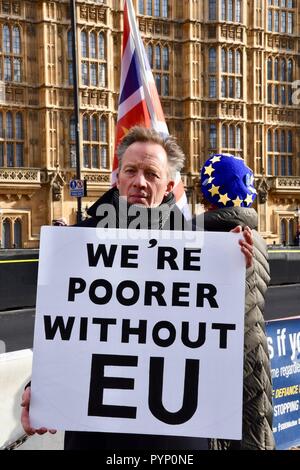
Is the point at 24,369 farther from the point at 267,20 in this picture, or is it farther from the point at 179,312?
the point at 267,20

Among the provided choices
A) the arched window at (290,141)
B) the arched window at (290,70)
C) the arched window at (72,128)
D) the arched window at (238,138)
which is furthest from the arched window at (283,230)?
the arched window at (72,128)

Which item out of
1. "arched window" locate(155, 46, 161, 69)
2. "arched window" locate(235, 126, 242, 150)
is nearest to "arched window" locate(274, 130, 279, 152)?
"arched window" locate(235, 126, 242, 150)

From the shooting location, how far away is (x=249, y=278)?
243 cm

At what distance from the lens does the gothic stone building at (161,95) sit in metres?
26.8

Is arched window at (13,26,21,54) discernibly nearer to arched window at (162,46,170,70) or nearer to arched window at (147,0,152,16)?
arched window at (147,0,152,16)

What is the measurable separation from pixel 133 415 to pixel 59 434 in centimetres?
226

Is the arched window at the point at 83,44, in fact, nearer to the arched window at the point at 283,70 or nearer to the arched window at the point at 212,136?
the arched window at the point at 212,136

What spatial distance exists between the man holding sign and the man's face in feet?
0.90

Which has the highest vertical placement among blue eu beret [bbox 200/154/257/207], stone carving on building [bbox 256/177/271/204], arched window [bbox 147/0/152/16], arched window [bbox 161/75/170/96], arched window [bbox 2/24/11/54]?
arched window [bbox 147/0/152/16]

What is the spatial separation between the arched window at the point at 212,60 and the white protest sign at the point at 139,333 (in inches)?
1157

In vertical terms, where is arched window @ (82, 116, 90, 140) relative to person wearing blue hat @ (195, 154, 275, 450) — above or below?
above

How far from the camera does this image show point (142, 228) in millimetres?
2229

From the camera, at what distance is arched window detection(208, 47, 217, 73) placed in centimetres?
3034

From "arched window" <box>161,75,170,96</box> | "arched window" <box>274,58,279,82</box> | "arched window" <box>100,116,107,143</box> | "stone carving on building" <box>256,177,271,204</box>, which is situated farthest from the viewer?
"arched window" <box>274,58,279,82</box>
